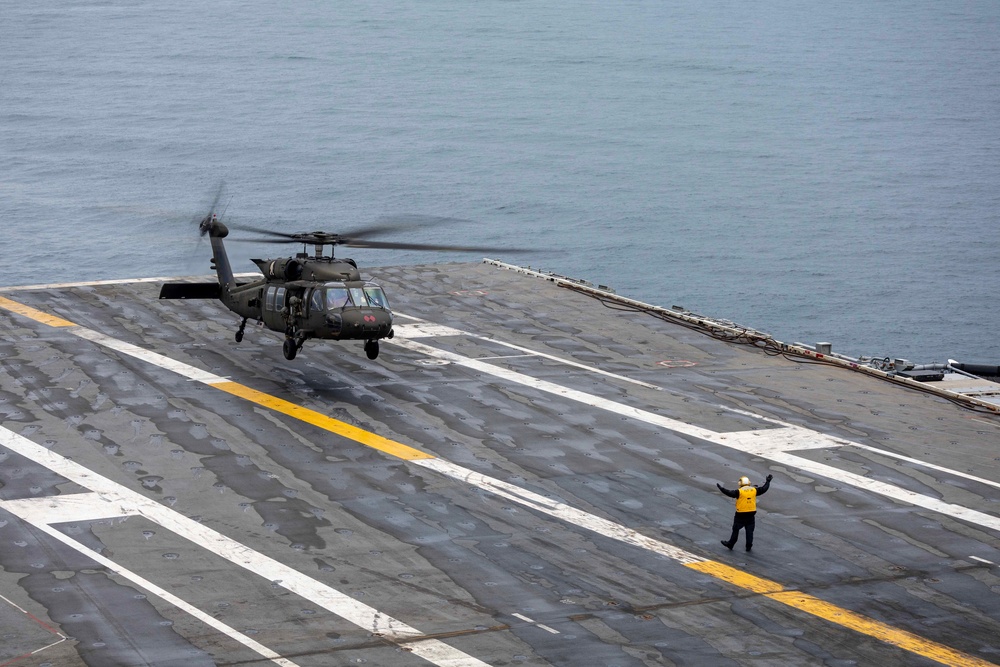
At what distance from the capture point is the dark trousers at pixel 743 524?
2089 cm

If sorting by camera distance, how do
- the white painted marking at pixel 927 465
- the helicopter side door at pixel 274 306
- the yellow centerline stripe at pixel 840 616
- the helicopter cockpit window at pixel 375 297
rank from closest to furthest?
the yellow centerline stripe at pixel 840 616, the white painted marking at pixel 927 465, the helicopter cockpit window at pixel 375 297, the helicopter side door at pixel 274 306

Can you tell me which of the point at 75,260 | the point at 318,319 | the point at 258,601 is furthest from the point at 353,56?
the point at 258,601

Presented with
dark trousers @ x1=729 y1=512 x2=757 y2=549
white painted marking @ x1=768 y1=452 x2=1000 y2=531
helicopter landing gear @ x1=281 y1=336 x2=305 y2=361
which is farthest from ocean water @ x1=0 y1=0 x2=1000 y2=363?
dark trousers @ x1=729 y1=512 x2=757 y2=549

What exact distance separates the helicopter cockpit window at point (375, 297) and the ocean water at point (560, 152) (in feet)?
67.5

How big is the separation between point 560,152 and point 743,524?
292ft

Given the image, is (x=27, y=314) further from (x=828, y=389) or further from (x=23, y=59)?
(x=23, y=59)

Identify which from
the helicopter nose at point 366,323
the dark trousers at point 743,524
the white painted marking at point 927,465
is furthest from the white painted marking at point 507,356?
the dark trousers at point 743,524

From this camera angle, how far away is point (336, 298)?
29250mm

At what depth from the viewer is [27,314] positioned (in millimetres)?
37875

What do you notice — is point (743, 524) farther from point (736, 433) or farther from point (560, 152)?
point (560, 152)

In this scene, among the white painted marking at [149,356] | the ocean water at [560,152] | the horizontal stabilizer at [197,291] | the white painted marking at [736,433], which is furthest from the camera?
the ocean water at [560,152]

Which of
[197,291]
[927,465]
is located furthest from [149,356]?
[927,465]

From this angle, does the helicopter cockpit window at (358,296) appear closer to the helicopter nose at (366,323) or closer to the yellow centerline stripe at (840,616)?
the helicopter nose at (366,323)

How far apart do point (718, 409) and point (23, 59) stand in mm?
133920
